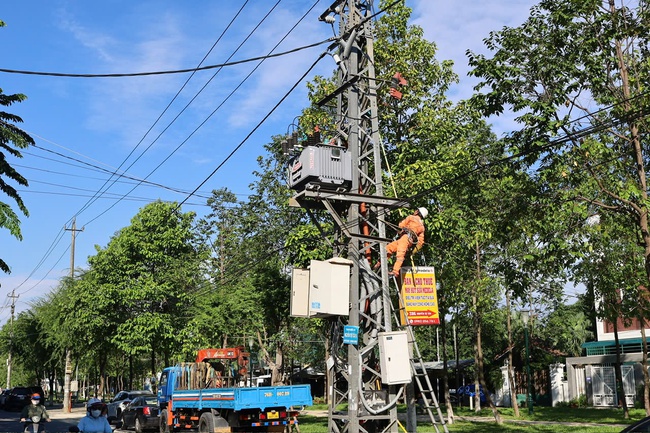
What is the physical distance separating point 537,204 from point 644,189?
250 centimetres

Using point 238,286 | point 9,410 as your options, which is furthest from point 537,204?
point 9,410

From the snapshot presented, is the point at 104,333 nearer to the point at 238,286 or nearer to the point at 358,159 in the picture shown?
the point at 238,286

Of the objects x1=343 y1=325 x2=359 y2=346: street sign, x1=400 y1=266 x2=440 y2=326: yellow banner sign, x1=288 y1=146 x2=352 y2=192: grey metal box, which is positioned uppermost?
x1=288 y1=146 x2=352 y2=192: grey metal box

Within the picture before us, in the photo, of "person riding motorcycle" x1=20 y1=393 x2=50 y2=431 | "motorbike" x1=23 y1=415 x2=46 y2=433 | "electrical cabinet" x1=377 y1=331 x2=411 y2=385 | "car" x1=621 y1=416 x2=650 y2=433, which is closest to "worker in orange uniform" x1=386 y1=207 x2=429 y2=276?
"electrical cabinet" x1=377 y1=331 x2=411 y2=385

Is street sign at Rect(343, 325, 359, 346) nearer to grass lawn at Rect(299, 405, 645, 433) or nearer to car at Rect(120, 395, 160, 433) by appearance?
grass lawn at Rect(299, 405, 645, 433)

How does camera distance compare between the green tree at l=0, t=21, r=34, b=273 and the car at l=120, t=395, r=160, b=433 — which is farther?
the car at l=120, t=395, r=160, b=433

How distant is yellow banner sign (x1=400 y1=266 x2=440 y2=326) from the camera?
607 inches

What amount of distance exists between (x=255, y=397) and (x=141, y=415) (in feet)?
35.0

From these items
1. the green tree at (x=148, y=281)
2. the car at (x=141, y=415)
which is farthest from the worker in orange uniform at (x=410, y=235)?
the green tree at (x=148, y=281)

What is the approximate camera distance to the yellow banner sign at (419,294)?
15.4 meters

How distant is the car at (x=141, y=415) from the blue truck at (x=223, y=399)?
1463mm

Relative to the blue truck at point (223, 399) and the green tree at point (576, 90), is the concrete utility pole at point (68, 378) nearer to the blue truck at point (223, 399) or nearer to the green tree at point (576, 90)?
the blue truck at point (223, 399)

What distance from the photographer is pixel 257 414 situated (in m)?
20.2

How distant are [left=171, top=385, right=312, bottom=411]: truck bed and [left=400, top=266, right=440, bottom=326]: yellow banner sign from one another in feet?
20.7
